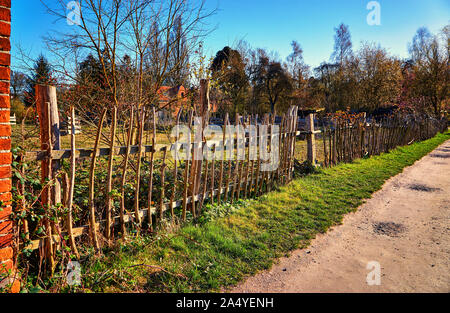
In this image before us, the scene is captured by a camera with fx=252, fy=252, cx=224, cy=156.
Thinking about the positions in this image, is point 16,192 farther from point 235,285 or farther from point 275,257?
point 275,257

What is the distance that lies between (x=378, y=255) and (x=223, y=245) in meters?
1.91

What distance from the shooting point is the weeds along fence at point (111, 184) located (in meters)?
2.46

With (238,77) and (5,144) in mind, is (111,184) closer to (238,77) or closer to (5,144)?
(5,144)

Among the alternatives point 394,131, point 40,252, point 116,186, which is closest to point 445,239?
point 116,186

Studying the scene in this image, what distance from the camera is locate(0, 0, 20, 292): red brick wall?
205cm

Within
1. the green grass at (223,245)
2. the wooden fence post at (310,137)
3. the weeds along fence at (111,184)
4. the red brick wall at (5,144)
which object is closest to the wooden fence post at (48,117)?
the weeds along fence at (111,184)

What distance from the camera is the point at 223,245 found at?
320 cm

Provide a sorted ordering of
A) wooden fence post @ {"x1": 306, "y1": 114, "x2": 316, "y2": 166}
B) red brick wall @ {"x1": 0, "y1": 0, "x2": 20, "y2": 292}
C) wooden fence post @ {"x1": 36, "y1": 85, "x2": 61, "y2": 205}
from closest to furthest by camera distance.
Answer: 1. red brick wall @ {"x1": 0, "y1": 0, "x2": 20, "y2": 292}
2. wooden fence post @ {"x1": 36, "y1": 85, "x2": 61, "y2": 205}
3. wooden fence post @ {"x1": 306, "y1": 114, "x2": 316, "y2": 166}

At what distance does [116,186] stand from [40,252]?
1.37m

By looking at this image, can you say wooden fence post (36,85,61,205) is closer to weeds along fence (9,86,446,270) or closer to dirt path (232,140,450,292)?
weeds along fence (9,86,446,270)

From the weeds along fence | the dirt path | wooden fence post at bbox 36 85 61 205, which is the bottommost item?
the dirt path

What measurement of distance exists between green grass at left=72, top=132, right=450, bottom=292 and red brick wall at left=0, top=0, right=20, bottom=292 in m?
0.71

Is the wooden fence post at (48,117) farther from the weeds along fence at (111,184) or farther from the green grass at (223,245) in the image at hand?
the green grass at (223,245)

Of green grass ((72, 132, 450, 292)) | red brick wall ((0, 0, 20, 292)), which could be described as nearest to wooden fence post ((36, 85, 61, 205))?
red brick wall ((0, 0, 20, 292))
